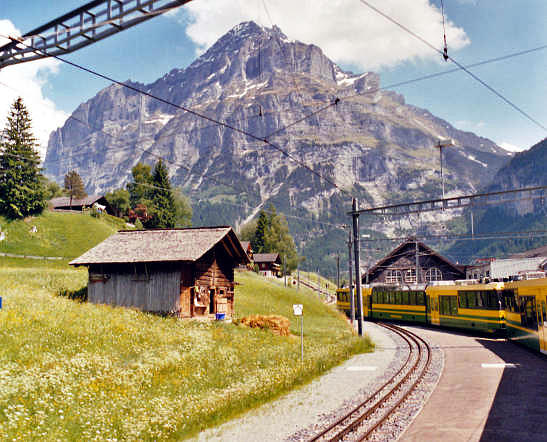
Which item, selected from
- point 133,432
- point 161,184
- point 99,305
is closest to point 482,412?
point 133,432

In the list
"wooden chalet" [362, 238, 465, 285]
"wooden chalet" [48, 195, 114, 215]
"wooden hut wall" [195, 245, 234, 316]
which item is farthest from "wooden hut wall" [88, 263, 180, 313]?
"wooden chalet" [48, 195, 114, 215]

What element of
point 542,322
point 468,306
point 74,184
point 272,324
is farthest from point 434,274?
point 74,184

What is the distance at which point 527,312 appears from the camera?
25.2 m

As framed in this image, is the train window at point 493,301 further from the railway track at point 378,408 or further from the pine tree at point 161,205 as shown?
the pine tree at point 161,205

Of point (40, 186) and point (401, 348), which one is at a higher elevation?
point (40, 186)

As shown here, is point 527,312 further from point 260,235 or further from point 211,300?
point 260,235

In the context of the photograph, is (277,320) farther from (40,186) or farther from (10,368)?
(40,186)

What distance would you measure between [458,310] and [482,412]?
75.4 ft

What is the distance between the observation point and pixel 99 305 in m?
30.2

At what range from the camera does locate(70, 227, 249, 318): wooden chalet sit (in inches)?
1204

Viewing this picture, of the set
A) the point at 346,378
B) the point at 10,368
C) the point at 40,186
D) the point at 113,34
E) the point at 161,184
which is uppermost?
the point at 161,184

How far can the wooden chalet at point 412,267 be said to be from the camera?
81.1m

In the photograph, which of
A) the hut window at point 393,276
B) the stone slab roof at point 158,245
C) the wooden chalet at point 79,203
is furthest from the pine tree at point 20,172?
the hut window at point 393,276

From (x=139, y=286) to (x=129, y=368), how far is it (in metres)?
12.7
